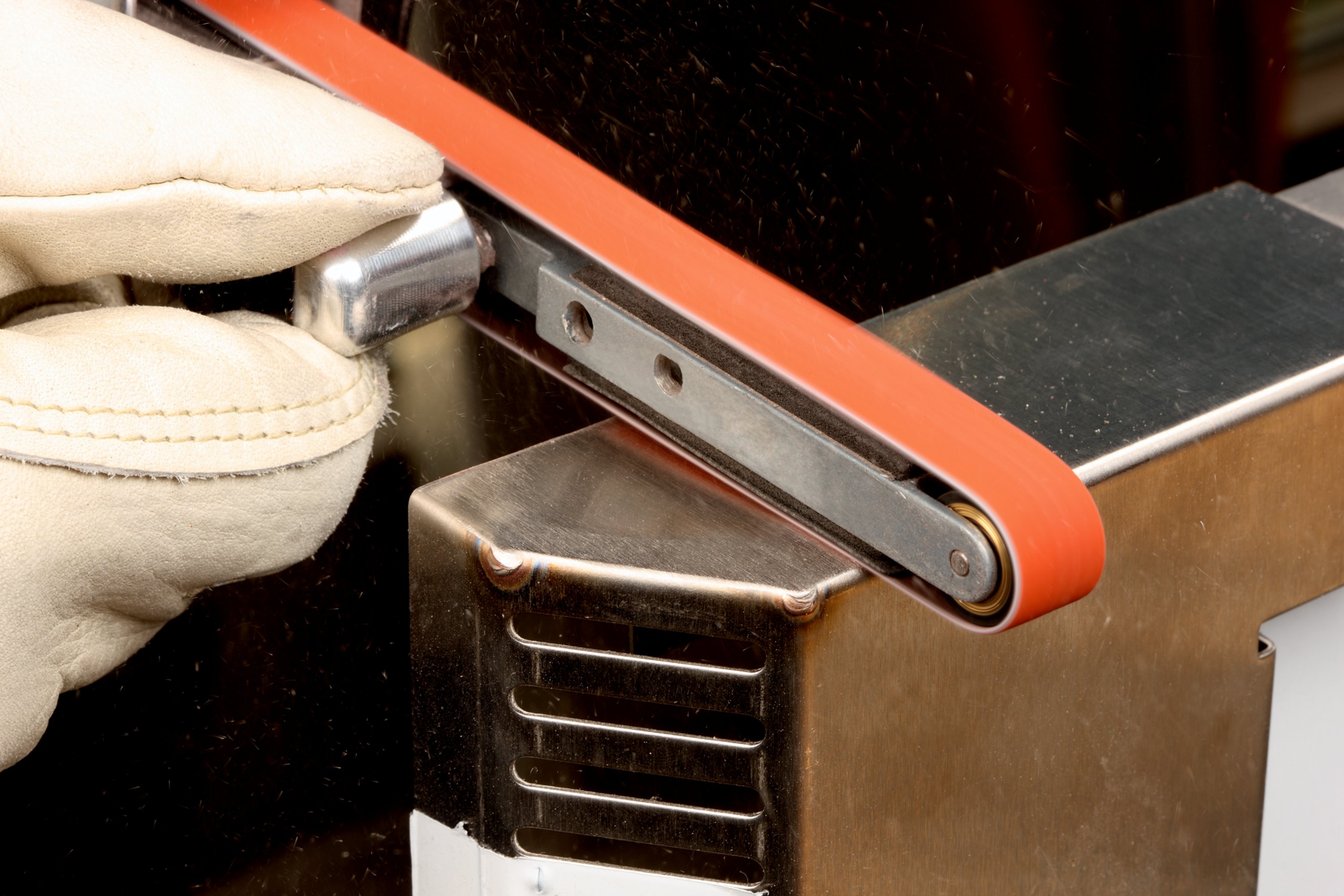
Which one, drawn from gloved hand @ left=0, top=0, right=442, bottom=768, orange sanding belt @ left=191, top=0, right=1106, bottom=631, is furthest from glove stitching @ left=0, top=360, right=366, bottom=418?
orange sanding belt @ left=191, top=0, right=1106, bottom=631

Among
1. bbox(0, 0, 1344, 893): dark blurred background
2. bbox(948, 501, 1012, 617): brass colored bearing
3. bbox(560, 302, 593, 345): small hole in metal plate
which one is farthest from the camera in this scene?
bbox(0, 0, 1344, 893): dark blurred background

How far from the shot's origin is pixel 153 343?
1.72ft

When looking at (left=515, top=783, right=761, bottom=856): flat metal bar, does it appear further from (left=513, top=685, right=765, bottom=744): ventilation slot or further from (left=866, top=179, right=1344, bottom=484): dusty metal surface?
(left=866, top=179, right=1344, bottom=484): dusty metal surface

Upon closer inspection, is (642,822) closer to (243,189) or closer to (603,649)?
(603,649)

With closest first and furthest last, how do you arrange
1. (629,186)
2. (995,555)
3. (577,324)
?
(995,555) → (577,324) → (629,186)

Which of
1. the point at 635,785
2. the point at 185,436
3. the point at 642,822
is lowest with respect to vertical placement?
the point at 635,785

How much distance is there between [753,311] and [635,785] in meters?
0.35

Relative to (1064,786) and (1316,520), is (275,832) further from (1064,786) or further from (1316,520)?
(1316,520)

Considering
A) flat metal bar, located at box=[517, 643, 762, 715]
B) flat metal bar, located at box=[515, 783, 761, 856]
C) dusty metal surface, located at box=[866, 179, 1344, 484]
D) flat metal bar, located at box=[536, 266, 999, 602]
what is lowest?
flat metal bar, located at box=[515, 783, 761, 856]

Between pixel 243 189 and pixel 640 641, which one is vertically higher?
pixel 243 189

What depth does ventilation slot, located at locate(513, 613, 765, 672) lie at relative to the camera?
1.83 feet

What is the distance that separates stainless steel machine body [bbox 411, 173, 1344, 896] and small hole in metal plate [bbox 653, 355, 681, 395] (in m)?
0.04

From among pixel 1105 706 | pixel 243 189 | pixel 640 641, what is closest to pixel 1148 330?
pixel 1105 706

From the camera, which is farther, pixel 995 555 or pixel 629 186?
pixel 629 186
